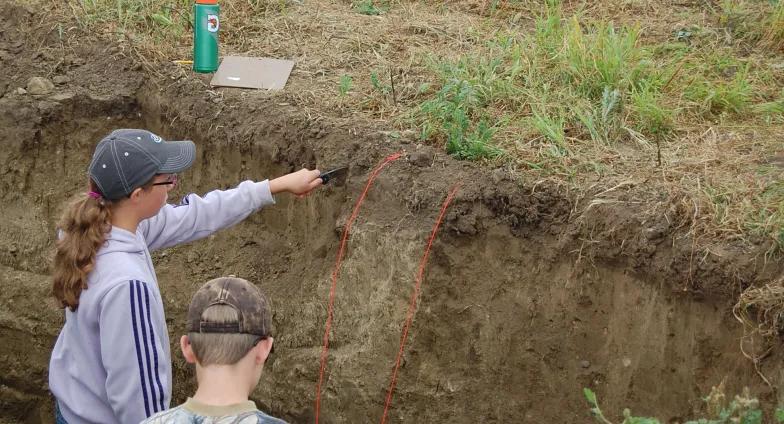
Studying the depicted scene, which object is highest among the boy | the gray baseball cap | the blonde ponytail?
the boy

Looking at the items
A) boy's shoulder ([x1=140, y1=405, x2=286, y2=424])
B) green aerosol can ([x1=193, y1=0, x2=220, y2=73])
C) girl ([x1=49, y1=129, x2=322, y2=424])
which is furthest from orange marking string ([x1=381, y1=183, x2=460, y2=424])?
boy's shoulder ([x1=140, y1=405, x2=286, y2=424])

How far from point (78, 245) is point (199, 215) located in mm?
729

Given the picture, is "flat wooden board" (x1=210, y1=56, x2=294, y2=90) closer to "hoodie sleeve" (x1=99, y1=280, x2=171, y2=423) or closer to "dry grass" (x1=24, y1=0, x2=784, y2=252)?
"dry grass" (x1=24, y1=0, x2=784, y2=252)

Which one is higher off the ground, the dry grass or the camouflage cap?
the camouflage cap

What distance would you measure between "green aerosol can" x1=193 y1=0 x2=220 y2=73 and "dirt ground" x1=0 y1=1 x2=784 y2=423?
4.4 inches

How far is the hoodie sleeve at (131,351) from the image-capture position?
3.31 m

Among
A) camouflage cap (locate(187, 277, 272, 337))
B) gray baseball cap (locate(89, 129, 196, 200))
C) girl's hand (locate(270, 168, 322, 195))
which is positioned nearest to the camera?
camouflage cap (locate(187, 277, 272, 337))

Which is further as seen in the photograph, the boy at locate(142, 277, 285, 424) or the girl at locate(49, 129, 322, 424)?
the girl at locate(49, 129, 322, 424)

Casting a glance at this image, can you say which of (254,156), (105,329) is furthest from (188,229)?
(254,156)

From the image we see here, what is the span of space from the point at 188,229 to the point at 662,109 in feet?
8.77

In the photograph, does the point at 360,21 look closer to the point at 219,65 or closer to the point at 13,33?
the point at 219,65

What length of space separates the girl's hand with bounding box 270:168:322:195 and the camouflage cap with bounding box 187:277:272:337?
1.57 meters

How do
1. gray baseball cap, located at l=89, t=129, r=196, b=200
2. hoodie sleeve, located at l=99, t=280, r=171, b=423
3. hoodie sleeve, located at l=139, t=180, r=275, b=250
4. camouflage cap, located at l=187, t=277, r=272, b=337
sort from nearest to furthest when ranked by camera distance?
1. camouflage cap, located at l=187, t=277, r=272, b=337
2. hoodie sleeve, located at l=99, t=280, r=171, b=423
3. gray baseball cap, located at l=89, t=129, r=196, b=200
4. hoodie sleeve, located at l=139, t=180, r=275, b=250

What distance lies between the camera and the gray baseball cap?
3459mm
